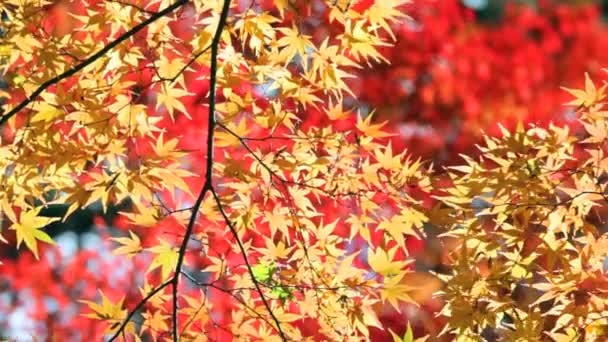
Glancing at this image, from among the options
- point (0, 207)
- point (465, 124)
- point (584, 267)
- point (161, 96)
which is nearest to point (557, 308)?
point (584, 267)

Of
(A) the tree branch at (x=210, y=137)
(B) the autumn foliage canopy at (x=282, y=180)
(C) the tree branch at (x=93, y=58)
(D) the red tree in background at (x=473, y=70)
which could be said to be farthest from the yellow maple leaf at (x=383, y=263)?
(D) the red tree in background at (x=473, y=70)

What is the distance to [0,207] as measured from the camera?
1.58 m

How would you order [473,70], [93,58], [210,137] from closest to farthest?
[93,58]
[210,137]
[473,70]

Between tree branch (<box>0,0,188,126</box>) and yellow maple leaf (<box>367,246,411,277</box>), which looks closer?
tree branch (<box>0,0,188,126</box>)

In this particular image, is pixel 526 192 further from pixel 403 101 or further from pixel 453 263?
pixel 403 101

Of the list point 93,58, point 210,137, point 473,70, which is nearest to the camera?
point 93,58

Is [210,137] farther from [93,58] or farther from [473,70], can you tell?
[473,70]

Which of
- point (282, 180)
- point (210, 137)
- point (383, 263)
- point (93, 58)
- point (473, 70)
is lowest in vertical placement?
point (473, 70)

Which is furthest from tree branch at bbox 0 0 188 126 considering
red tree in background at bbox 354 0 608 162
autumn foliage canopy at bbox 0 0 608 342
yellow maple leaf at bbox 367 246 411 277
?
red tree in background at bbox 354 0 608 162

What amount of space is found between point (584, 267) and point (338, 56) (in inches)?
24.4

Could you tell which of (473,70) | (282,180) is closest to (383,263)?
(282,180)

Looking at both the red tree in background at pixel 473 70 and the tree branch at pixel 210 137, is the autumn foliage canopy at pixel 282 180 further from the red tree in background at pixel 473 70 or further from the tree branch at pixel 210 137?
the red tree in background at pixel 473 70

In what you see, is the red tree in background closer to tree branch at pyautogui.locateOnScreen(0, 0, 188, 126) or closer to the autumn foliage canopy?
the autumn foliage canopy

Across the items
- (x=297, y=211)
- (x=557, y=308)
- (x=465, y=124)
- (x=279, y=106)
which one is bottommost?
(x=465, y=124)
